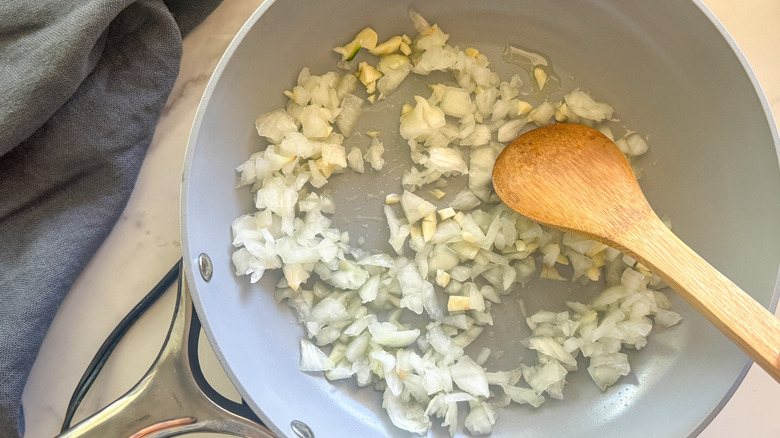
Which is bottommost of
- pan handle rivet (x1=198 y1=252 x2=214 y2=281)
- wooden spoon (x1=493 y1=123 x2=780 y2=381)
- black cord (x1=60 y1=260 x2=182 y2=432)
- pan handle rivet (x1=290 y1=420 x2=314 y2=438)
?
black cord (x1=60 y1=260 x2=182 y2=432)

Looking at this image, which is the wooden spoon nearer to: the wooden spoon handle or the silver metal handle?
the wooden spoon handle

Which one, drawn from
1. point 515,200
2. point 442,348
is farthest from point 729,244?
point 442,348

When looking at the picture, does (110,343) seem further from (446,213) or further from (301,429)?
(446,213)

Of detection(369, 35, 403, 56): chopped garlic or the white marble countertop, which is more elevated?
detection(369, 35, 403, 56): chopped garlic

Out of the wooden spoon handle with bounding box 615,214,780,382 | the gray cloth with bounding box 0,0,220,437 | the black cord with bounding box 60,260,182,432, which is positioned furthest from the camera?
the black cord with bounding box 60,260,182,432

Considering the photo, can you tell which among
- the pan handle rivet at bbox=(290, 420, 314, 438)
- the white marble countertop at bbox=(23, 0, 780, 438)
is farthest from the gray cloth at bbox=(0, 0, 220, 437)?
the pan handle rivet at bbox=(290, 420, 314, 438)

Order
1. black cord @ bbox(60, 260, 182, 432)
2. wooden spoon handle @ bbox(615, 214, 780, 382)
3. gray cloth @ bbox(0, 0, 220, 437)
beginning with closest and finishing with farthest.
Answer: wooden spoon handle @ bbox(615, 214, 780, 382) → gray cloth @ bbox(0, 0, 220, 437) → black cord @ bbox(60, 260, 182, 432)

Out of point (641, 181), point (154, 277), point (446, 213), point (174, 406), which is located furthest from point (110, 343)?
point (641, 181)

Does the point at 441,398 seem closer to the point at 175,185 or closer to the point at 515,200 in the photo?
the point at 515,200
